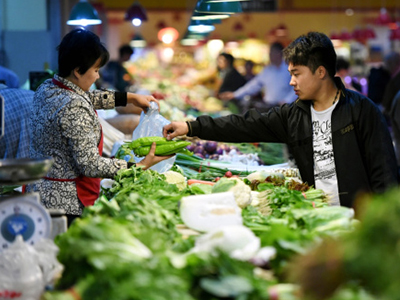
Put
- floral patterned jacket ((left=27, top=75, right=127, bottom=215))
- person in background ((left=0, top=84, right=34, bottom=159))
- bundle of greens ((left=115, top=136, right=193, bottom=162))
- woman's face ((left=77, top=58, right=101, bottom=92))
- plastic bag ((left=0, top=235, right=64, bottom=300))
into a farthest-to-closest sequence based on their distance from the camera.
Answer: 1. person in background ((left=0, top=84, right=34, bottom=159))
2. bundle of greens ((left=115, top=136, right=193, bottom=162))
3. woman's face ((left=77, top=58, right=101, bottom=92))
4. floral patterned jacket ((left=27, top=75, right=127, bottom=215))
5. plastic bag ((left=0, top=235, right=64, bottom=300))

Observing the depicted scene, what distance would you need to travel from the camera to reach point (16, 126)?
662 cm

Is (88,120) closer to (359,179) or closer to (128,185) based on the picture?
(128,185)

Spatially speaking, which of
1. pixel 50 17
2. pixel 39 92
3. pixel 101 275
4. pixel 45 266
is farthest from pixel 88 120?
pixel 50 17

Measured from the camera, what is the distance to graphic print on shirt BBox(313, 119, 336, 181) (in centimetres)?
442

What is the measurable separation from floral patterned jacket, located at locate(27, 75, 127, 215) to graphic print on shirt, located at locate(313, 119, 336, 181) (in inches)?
52.1

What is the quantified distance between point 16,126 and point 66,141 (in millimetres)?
2824

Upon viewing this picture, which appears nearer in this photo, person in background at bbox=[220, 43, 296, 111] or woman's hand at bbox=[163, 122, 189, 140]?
woman's hand at bbox=[163, 122, 189, 140]

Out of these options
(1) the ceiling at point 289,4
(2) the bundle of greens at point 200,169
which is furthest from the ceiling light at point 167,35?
(2) the bundle of greens at point 200,169

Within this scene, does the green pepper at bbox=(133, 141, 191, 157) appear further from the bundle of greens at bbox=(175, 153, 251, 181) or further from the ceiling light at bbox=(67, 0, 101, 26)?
the ceiling light at bbox=(67, 0, 101, 26)

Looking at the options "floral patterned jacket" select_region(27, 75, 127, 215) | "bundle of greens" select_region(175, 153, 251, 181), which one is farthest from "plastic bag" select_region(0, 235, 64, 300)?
"bundle of greens" select_region(175, 153, 251, 181)

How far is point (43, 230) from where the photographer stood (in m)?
2.58

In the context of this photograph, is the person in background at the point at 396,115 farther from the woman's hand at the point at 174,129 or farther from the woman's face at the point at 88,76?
the woman's face at the point at 88,76

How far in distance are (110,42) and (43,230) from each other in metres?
27.8

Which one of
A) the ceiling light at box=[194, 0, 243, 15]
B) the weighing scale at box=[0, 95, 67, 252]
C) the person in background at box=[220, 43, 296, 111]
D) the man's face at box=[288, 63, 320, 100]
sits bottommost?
the person in background at box=[220, 43, 296, 111]
